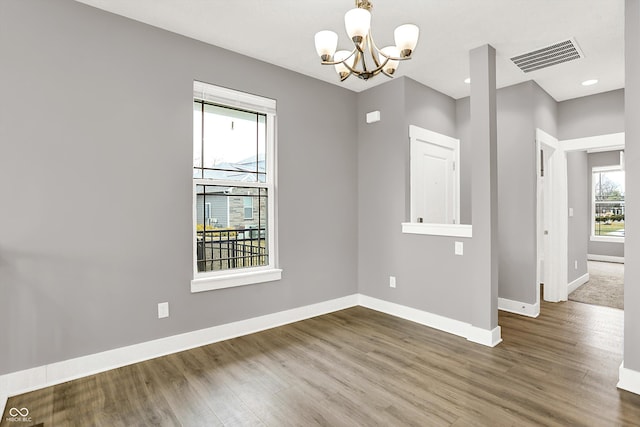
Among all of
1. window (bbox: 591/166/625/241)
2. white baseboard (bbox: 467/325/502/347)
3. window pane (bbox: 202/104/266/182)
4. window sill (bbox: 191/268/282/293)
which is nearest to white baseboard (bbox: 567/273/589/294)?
white baseboard (bbox: 467/325/502/347)

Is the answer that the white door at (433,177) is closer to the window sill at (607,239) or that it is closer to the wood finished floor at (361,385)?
the wood finished floor at (361,385)

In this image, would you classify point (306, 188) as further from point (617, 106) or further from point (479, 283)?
point (617, 106)

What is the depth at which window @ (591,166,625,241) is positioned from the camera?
7.79 meters

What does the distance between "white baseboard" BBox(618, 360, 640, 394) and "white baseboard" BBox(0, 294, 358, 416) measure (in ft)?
8.94

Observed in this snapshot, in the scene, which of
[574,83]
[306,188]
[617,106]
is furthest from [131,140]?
[617,106]

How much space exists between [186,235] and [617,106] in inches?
209

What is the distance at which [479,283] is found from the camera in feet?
10.6

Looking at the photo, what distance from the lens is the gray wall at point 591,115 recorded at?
4184mm

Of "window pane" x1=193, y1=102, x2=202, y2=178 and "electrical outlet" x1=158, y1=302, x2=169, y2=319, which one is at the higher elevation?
"window pane" x1=193, y1=102, x2=202, y2=178

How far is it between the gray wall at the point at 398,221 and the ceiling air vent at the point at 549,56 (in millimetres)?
1069

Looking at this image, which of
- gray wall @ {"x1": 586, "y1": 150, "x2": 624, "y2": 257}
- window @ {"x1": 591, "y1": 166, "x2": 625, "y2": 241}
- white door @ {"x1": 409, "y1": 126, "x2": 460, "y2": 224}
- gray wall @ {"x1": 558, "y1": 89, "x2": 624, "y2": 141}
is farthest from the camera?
window @ {"x1": 591, "y1": 166, "x2": 625, "y2": 241}

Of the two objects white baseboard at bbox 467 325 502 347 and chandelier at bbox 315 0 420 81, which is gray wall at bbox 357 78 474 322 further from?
chandelier at bbox 315 0 420 81

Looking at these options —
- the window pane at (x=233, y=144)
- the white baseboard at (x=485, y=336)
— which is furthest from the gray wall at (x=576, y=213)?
the window pane at (x=233, y=144)

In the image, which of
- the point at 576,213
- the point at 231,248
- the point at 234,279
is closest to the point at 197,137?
the point at 231,248
